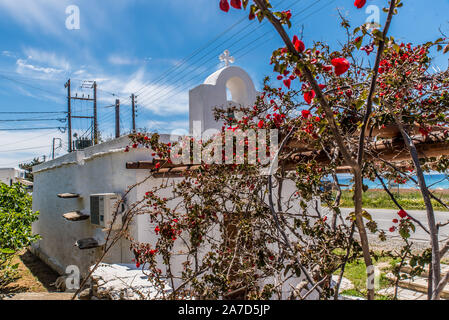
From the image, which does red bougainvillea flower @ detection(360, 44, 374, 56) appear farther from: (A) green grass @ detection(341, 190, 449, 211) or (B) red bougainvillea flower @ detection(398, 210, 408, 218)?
(B) red bougainvillea flower @ detection(398, 210, 408, 218)

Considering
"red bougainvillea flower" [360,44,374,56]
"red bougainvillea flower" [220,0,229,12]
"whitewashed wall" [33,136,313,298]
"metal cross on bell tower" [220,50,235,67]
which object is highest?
"metal cross on bell tower" [220,50,235,67]

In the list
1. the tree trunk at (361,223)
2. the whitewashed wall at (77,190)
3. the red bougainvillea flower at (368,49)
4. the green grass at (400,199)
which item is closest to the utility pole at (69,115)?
the whitewashed wall at (77,190)

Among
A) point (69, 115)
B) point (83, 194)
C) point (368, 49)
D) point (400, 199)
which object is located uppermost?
point (69, 115)

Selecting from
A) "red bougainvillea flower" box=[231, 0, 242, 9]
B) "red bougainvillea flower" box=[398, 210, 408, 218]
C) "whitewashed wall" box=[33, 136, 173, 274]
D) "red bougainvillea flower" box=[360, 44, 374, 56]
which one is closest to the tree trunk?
"red bougainvillea flower" box=[398, 210, 408, 218]

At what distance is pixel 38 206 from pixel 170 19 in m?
11.9

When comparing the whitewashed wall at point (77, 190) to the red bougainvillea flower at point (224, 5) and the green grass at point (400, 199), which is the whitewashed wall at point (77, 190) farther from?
the red bougainvillea flower at point (224, 5)

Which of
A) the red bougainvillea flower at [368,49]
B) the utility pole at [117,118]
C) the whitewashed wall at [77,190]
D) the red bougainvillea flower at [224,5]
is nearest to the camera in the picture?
the red bougainvillea flower at [224,5]

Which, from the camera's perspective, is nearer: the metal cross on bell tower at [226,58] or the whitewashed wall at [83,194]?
the whitewashed wall at [83,194]

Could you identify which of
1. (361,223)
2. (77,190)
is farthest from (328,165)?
(77,190)

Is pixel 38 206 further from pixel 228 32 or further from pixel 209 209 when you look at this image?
pixel 209 209

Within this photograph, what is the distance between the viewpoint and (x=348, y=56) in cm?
232

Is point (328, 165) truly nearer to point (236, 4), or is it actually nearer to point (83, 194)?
point (236, 4)

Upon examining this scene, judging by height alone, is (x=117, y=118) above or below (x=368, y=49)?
above
